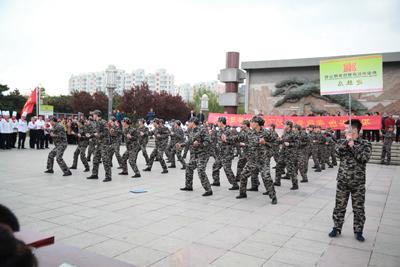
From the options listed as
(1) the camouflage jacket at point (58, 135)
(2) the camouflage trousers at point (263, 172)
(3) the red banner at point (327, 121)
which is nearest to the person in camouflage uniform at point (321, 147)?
(3) the red banner at point (327, 121)

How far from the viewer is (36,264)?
3.59 ft

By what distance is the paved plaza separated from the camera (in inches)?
172

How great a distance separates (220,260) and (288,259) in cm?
90

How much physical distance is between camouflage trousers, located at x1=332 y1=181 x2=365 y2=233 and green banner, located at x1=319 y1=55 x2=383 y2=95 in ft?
6.11

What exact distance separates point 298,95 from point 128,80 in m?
108

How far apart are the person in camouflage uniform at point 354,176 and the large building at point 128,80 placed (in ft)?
370

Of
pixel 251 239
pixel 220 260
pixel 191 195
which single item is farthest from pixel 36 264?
pixel 191 195

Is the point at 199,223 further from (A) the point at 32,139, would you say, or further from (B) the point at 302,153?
(A) the point at 32,139

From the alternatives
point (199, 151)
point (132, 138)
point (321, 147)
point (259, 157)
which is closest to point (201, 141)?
point (199, 151)

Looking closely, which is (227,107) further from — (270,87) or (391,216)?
(391,216)

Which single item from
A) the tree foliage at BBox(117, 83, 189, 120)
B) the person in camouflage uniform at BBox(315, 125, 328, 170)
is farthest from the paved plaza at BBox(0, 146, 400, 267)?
the tree foliage at BBox(117, 83, 189, 120)

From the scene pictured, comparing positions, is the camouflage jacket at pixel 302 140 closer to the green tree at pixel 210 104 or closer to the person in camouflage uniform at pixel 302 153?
the person in camouflage uniform at pixel 302 153

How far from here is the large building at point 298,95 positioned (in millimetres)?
21969

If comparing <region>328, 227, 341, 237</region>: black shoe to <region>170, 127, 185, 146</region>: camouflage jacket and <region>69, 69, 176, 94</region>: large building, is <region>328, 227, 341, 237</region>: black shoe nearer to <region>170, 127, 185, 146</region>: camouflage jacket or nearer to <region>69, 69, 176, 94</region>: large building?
<region>170, 127, 185, 146</region>: camouflage jacket
